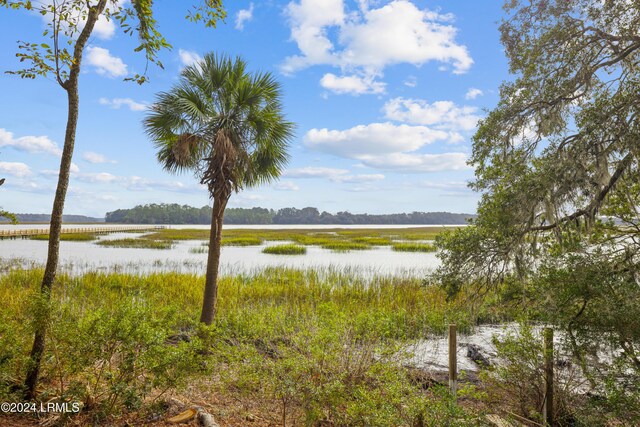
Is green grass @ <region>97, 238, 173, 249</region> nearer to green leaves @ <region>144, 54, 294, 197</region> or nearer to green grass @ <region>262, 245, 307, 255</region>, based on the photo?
green grass @ <region>262, 245, 307, 255</region>

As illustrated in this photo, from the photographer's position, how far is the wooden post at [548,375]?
5453mm

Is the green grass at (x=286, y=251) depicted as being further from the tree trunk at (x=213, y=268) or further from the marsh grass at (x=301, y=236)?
the tree trunk at (x=213, y=268)

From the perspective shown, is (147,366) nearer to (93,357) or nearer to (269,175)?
(93,357)

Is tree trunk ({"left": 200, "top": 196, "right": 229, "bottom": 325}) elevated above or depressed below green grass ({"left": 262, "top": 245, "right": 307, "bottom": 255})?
above

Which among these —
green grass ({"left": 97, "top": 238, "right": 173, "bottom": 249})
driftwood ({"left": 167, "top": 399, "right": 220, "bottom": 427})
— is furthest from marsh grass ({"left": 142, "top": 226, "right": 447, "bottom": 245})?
driftwood ({"left": 167, "top": 399, "right": 220, "bottom": 427})

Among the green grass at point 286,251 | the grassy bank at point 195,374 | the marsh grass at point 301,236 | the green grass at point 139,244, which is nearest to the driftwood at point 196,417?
the grassy bank at point 195,374

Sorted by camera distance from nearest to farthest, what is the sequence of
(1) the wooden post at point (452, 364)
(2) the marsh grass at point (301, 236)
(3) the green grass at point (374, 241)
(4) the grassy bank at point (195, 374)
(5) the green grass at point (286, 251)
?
(4) the grassy bank at point (195, 374)
(1) the wooden post at point (452, 364)
(5) the green grass at point (286, 251)
(3) the green grass at point (374, 241)
(2) the marsh grass at point (301, 236)

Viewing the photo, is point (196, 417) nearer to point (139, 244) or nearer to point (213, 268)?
point (213, 268)

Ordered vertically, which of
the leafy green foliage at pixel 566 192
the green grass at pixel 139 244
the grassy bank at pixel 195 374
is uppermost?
the leafy green foliage at pixel 566 192

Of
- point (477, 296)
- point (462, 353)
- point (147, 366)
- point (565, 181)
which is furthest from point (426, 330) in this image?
point (147, 366)

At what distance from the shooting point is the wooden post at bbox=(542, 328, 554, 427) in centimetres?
545

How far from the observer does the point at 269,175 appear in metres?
11.6

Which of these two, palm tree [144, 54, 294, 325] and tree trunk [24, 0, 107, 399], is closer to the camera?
tree trunk [24, 0, 107, 399]

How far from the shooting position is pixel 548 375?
575cm
